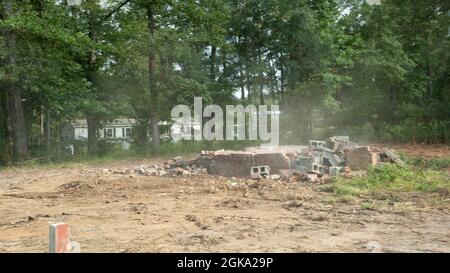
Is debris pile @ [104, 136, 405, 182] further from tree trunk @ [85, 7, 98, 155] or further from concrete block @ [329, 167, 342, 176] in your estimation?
tree trunk @ [85, 7, 98, 155]

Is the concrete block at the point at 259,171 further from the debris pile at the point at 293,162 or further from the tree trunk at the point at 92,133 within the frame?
the tree trunk at the point at 92,133

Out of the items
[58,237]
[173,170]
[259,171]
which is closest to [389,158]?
[259,171]

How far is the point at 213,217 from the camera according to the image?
7.46 m

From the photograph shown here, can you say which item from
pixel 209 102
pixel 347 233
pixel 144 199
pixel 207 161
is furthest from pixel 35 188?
pixel 209 102

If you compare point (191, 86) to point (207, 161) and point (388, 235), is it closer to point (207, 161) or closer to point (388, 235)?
point (207, 161)

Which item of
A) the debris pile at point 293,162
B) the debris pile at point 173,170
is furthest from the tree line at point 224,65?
the debris pile at point 293,162

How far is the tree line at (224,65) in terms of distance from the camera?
680 inches

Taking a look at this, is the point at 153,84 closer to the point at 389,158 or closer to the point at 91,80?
the point at 91,80

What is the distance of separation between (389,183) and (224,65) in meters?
15.3

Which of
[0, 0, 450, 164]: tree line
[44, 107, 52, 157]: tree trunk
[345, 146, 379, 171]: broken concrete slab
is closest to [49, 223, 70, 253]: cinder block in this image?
[345, 146, 379, 171]: broken concrete slab

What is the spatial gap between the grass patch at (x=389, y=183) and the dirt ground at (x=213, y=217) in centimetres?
43

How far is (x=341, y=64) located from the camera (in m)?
24.1
